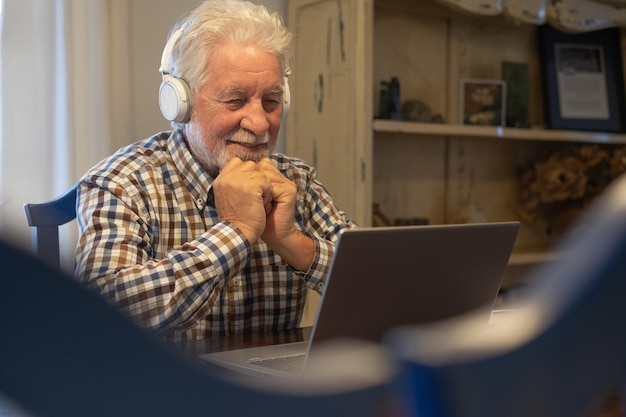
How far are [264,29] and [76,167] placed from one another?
0.77 m

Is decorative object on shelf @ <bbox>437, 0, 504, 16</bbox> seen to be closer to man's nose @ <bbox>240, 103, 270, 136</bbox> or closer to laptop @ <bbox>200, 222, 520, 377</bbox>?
man's nose @ <bbox>240, 103, 270, 136</bbox>

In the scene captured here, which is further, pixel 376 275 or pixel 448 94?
pixel 448 94

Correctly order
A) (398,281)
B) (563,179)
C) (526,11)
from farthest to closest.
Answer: (563,179) → (526,11) → (398,281)

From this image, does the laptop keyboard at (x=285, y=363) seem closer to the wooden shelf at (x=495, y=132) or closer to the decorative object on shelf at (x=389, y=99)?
the wooden shelf at (x=495, y=132)

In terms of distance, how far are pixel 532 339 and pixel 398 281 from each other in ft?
2.20

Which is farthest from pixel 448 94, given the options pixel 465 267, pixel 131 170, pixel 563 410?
pixel 563 410

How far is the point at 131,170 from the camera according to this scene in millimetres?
1477

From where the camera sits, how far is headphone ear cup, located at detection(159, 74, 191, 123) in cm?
153

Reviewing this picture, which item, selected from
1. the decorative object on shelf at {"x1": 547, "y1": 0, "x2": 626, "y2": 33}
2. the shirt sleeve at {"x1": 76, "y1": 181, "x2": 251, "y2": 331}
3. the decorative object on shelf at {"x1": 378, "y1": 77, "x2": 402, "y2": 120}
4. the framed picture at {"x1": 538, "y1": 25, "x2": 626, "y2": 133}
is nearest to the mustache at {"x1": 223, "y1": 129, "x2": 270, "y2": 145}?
the shirt sleeve at {"x1": 76, "y1": 181, "x2": 251, "y2": 331}

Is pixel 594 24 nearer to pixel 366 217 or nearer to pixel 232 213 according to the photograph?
pixel 366 217

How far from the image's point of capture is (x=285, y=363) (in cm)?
105

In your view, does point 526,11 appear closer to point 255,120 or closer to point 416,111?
point 416,111

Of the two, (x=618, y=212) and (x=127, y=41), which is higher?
(x=127, y=41)

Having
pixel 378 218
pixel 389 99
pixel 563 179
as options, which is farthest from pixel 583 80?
pixel 378 218
